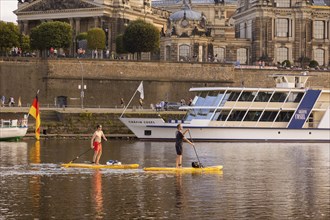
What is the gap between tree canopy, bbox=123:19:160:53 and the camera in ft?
307

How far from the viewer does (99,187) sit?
29594 mm

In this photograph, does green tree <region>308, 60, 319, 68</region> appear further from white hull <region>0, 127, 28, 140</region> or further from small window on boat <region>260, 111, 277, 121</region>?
white hull <region>0, 127, 28, 140</region>

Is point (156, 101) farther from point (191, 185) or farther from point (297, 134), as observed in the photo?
point (191, 185)

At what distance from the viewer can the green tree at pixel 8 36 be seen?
289 ft

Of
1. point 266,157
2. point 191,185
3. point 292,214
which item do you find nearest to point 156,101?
point 266,157

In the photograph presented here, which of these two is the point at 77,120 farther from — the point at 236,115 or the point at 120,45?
the point at 120,45

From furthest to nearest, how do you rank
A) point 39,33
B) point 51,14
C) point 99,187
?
1. point 51,14
2. point 39,33
3. point 99,187

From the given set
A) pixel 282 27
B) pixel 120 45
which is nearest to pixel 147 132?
pixel 120 45

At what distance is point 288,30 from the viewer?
105m

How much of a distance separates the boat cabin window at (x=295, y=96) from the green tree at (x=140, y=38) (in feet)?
102

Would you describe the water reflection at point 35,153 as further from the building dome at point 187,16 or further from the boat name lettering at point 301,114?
the building dome at point 187,16

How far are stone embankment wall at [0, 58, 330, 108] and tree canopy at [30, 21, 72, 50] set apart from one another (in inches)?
239

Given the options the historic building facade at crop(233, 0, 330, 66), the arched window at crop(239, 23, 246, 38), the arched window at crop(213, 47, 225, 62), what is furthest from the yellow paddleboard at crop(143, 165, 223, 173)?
the arched window at crop(239, 23, 246, 38)

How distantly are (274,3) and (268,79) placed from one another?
15.2 metres
